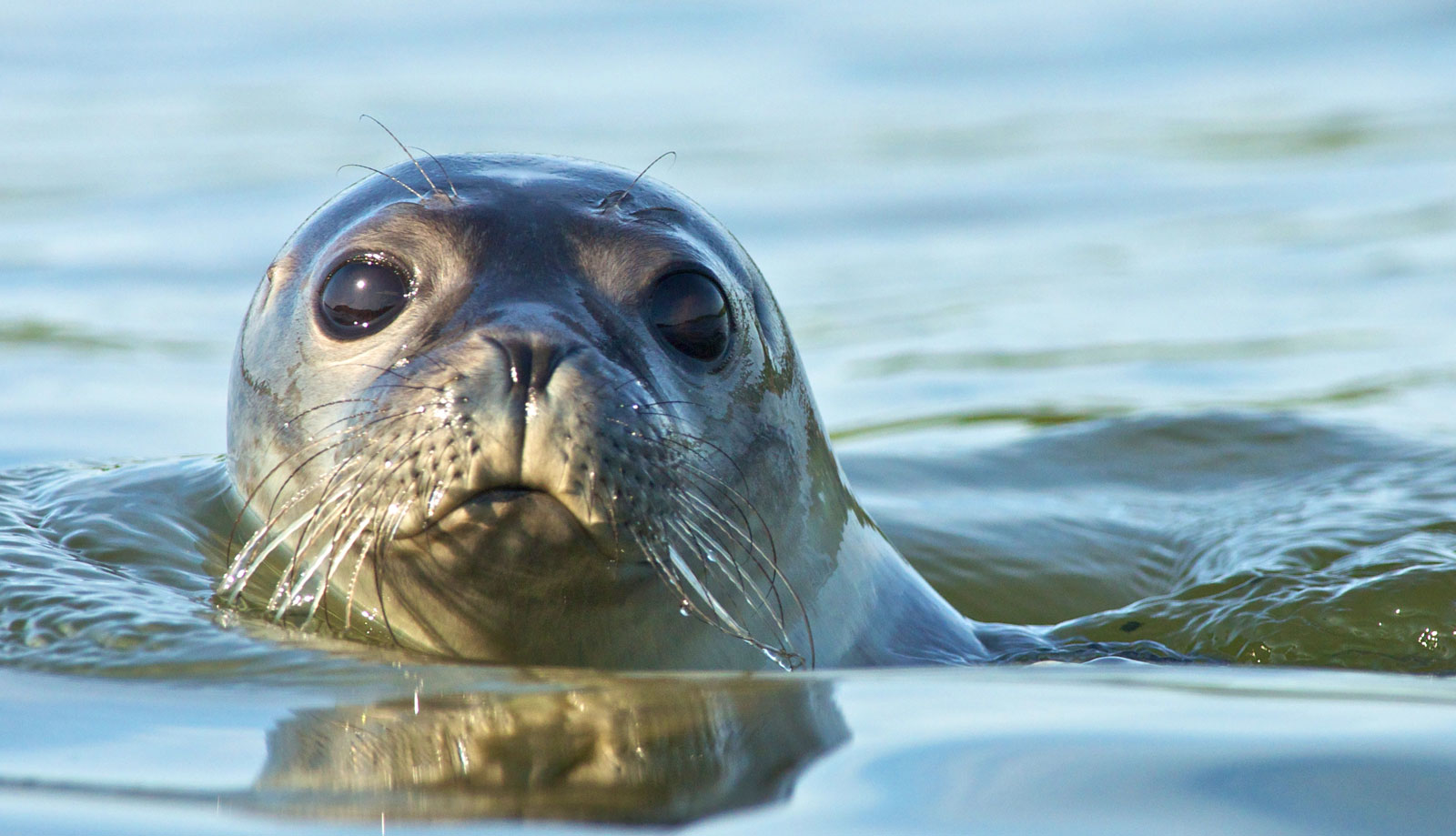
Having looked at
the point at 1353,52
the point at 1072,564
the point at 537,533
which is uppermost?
the point at 1353,52

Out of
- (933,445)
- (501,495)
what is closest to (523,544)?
(501,495)

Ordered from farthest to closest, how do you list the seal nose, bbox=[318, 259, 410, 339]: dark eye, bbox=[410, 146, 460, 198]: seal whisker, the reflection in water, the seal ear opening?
the seal ear opening, bbox=[410, 146, 460, 198]: seal whisker, bbox=[318, 259, 410, 339]: dark eye, the seal nose, the reflection in water

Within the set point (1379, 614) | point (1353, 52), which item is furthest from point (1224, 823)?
point (1353, 52)

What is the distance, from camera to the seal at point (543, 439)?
105 inches

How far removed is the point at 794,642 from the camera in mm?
3270

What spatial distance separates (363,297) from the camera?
3.07 m

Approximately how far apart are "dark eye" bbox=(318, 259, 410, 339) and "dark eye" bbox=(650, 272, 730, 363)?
0.40 m

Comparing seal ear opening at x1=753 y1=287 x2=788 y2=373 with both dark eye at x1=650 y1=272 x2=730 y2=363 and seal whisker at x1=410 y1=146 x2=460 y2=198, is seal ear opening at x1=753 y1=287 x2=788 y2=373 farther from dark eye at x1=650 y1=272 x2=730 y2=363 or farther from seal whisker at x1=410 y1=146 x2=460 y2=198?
seal whisker at x1=410 y1=146 x2=460 y2=198

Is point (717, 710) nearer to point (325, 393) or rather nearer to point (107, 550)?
point (325, 393)

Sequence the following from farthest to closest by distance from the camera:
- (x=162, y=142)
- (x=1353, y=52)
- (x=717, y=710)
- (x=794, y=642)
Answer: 1. (x=1353, y=52)
2. (x=162, y=142)
3. (x=794, y=642)
4. (x=717, y=710)

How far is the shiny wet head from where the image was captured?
8.69 feet

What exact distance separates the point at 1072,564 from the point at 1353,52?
39.2ft

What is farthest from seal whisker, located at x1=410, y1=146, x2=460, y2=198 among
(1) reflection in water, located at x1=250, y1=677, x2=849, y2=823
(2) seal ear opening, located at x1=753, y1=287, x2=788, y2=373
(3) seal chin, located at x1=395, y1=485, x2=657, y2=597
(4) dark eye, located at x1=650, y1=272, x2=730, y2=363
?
(1) reflection in water, located at x1=250, y1=677, x2=849, y2=823

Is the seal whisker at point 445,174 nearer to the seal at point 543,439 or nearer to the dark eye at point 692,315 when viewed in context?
the seal at point 543,439
